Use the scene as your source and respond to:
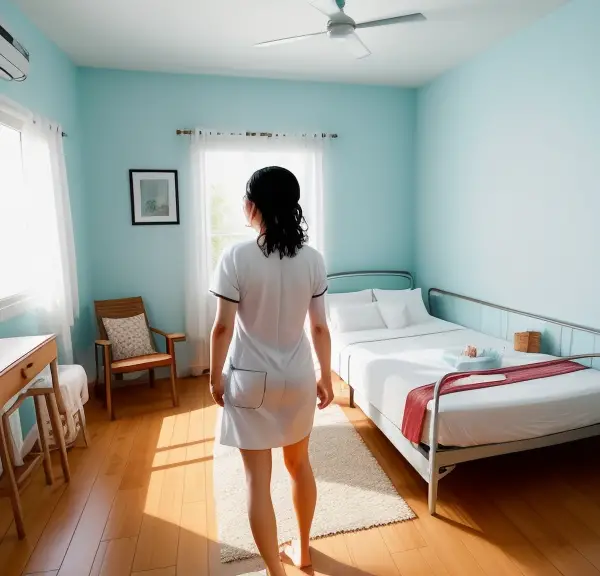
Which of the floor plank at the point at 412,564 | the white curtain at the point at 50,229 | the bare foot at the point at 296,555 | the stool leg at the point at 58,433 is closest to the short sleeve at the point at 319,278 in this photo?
the bare foot at the point at 296,555

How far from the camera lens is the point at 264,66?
383 cm

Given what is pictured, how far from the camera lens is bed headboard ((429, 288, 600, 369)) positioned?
113 inches

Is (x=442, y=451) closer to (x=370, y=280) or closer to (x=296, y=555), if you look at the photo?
(x=296, y=555)

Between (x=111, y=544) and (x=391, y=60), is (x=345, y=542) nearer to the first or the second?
(x=111, y=544)

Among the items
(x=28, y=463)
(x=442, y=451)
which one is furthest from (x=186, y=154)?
(x=442, y=451)

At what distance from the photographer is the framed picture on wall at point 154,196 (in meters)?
4.02

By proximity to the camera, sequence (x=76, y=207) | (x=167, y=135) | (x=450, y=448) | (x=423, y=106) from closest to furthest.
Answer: (x=450, y=448)
(x=76, y=207)
(x=167, y=135)
(x=423, y=106)

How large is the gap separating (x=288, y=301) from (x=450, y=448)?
129 cm

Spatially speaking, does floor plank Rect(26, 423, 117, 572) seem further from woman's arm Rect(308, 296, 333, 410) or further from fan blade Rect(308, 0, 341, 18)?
fan blade Rect(308, 0, 341, 18)

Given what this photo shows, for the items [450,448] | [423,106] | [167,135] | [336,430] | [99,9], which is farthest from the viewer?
[423,106]

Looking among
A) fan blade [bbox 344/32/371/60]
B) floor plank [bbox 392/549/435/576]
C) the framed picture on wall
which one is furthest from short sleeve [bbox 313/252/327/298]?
the framed picture on wall

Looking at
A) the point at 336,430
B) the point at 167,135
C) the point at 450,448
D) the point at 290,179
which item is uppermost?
the point at 167,135

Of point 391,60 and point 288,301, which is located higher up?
point 391,60

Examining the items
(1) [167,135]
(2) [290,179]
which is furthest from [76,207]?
(2) [290,179]
